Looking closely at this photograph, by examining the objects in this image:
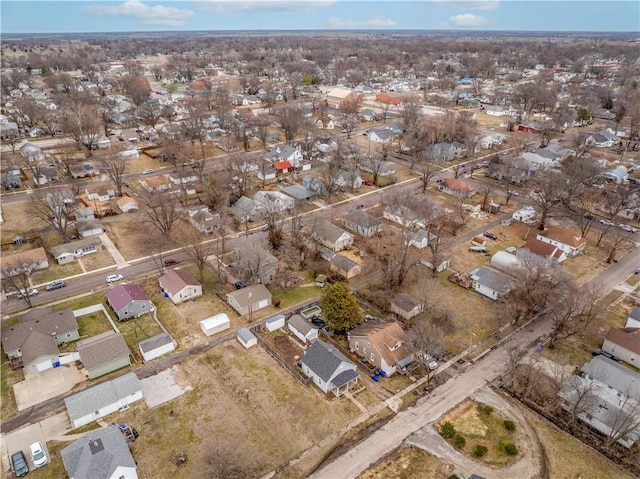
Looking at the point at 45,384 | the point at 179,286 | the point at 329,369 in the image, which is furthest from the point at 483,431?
the point at 45,384

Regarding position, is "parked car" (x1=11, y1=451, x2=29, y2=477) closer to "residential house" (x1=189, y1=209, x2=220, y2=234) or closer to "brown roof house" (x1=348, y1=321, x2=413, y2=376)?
"brown roof house" (x1=348, y1=321, x2=413, y2=376)

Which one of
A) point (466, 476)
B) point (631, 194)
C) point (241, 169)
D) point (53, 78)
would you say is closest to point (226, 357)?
point (466, 476)

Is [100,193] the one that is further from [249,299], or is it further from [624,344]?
[624,344]

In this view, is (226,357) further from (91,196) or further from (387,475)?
(91,196)

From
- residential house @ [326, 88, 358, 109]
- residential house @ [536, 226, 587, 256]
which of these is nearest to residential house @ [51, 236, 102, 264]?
residential house @ [536, 226, 587, 256]

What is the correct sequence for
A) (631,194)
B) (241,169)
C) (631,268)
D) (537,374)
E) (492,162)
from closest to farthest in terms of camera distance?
(537,374) < (631,268) < (631,194) < (241,169) < (492,162)
